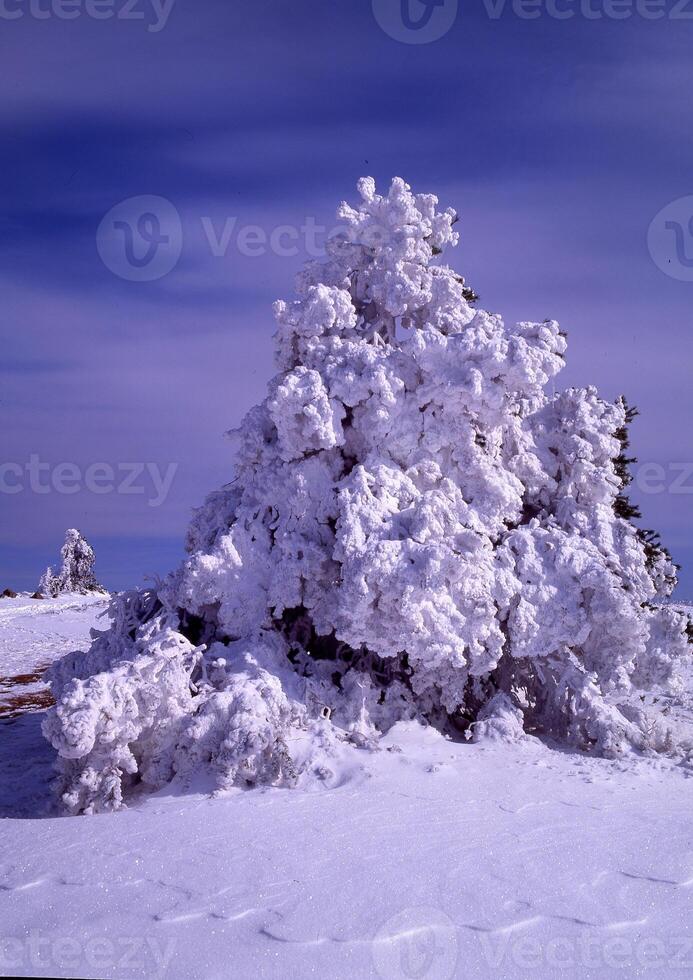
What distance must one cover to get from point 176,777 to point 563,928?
3.94 meters

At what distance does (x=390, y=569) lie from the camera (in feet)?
24.2

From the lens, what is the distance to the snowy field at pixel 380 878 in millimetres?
4023

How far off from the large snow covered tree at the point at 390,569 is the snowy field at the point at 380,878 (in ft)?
2.47

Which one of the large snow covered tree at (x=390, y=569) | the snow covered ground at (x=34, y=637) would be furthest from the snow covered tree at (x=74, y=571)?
the large snow covered tree at (x=390, y=569)

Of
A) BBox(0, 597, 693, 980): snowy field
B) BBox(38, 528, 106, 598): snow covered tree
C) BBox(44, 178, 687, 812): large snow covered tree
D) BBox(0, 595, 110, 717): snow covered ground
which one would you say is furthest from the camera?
BBox(38, 528, 106, 598): snow covered tree

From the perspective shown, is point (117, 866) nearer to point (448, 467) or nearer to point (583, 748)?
point (583, 748)

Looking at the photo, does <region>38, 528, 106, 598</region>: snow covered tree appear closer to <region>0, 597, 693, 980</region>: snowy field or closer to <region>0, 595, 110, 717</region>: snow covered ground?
<region>0, 595, 110, 717</region>: snow covered ground

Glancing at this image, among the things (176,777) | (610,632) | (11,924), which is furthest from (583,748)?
(11,924)

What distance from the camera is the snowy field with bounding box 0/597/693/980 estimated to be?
13.2ft

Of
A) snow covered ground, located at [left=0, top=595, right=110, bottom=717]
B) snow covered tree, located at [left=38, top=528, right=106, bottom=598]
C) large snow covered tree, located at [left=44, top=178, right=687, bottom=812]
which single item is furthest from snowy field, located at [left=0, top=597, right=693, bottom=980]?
A: snow covered tree, located at [left=38, top=528, right=106, bottom=598]

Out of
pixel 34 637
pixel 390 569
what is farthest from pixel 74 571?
pixel 390 569

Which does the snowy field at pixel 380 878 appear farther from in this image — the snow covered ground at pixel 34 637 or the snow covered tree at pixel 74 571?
the snow covered tree at pixel 74 571

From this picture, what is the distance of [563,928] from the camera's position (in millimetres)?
4191

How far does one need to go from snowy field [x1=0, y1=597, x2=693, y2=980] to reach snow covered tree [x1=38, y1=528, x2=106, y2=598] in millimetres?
27872
